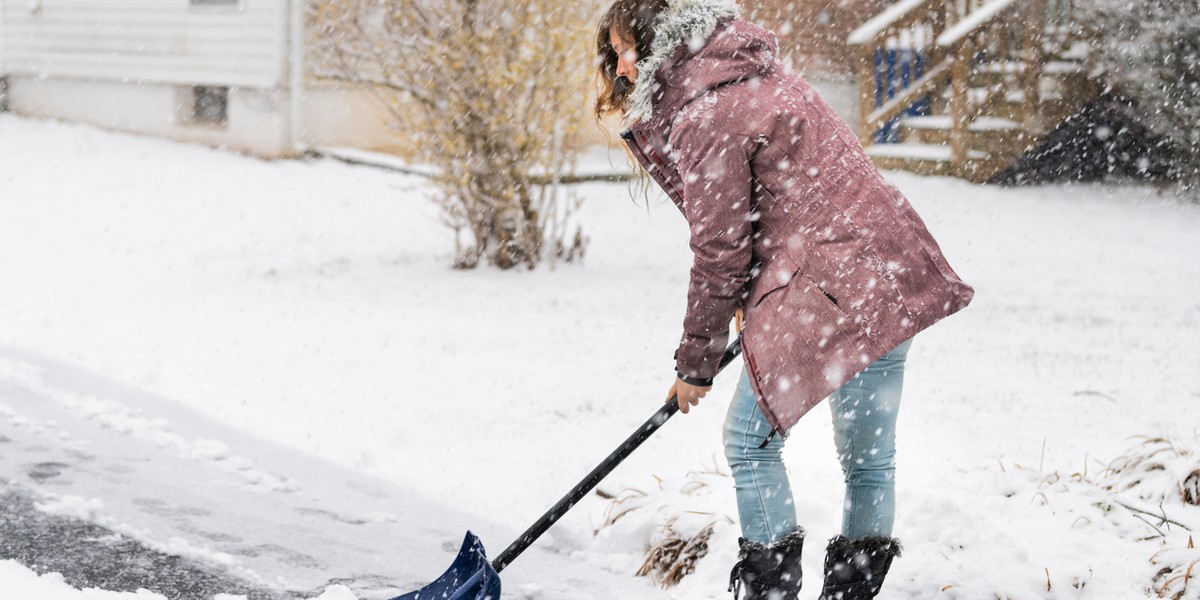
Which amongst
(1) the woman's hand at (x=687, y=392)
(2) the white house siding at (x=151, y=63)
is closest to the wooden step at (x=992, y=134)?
(2) the white house siding at (x=151, y=63)

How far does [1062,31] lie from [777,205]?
→ 11409 millimetres

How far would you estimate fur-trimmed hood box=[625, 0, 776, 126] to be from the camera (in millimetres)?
2588

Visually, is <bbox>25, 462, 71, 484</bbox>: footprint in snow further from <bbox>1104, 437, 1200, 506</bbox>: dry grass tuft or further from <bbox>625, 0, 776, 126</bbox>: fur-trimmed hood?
<bbox>1104, 437, 1200, 506</bbox>: dry grass tuft

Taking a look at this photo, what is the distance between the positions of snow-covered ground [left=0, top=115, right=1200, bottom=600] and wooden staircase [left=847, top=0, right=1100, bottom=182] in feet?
3.83

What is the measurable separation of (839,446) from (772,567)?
34 cm

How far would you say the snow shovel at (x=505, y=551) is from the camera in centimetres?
294

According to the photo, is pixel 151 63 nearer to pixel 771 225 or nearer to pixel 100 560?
pixel 100 560

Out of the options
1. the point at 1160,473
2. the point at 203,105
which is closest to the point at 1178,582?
the point at 1160,473

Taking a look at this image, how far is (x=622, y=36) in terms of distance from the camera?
2.69 meters

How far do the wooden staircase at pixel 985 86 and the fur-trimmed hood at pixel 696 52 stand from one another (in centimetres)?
968

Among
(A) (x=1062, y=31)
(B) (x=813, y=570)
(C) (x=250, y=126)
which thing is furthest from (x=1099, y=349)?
(C) (x=250, y=126)

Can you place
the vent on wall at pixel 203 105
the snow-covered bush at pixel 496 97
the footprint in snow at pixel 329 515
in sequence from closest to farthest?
the footprint in snow at pixel 329 515 < the snow-covered bush at pixel 496 97 < the vent on wall at pixel 203 105

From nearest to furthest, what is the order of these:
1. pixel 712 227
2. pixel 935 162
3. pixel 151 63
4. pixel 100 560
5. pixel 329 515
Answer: pixel 712 227 < pixel 100 560 < pixel 329 515 < pixel 935 162 < pixel 151 63

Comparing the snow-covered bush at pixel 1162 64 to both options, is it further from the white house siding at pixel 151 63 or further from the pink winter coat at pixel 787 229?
the pink winter coat at pixel 787 229
